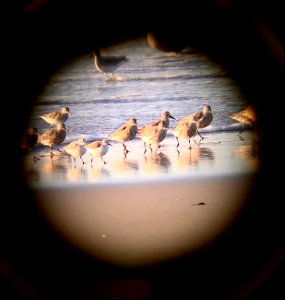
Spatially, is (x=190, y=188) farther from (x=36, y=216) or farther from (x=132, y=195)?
(x=36, y=216)

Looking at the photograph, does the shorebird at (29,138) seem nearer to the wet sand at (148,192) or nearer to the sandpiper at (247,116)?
the wet sand at (148,192)

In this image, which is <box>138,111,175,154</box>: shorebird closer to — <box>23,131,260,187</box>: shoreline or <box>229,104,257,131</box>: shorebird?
<box>23,131,260,187</box>: shoreline

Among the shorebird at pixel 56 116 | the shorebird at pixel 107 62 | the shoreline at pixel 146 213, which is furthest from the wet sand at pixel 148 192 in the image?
the shorebird at pixel 107 62

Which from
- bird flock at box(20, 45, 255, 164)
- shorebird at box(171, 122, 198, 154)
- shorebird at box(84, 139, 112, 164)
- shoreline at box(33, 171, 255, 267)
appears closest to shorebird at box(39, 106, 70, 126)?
bird flock at box(20, 45, 255, 164)

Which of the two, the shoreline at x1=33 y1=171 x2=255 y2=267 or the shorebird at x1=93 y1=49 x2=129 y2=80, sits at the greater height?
the shorebird at x1=93 y1=49 x2=129 y2=80

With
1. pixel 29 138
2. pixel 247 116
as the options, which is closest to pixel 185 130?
pixel 247 116

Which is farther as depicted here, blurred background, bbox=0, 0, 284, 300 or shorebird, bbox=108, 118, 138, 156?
shorebird, bbox=108, 118, 138, 156
